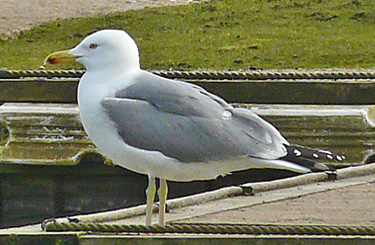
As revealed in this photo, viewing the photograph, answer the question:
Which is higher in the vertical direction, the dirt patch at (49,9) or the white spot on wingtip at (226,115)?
the dirt patch at (49,9)

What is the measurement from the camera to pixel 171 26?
1112cm

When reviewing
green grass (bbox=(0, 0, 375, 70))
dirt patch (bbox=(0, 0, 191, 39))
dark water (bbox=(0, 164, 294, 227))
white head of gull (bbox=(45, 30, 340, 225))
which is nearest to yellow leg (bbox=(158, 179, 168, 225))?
white head of gull (bbox=(45, 30, 340, 225))

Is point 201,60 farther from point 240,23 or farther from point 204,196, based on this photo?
point 204,196

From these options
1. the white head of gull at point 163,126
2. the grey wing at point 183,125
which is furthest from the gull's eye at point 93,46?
the grey wing at point 183,125

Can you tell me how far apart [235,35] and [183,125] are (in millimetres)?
7387

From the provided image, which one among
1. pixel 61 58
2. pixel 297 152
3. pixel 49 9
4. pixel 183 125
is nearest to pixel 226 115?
pixel 183 125

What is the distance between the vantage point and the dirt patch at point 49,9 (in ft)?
38.7

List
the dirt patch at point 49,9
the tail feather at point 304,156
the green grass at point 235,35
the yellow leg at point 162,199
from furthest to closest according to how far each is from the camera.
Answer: the dirt patch at point 49,9 → the green grass at point 235,35 → the yellow leg at point 162,199 → the tail feather at point 304,156

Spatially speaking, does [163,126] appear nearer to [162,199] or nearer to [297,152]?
[162,199]

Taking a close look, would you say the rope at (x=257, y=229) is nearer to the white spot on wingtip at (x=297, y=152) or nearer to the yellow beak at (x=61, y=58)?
the white spot on wingtip at (x=297, y=152)

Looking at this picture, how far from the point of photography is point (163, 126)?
3.21 meters

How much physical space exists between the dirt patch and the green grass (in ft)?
1.27

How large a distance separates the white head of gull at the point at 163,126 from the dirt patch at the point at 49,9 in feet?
26.7

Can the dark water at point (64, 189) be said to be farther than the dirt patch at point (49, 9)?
No
